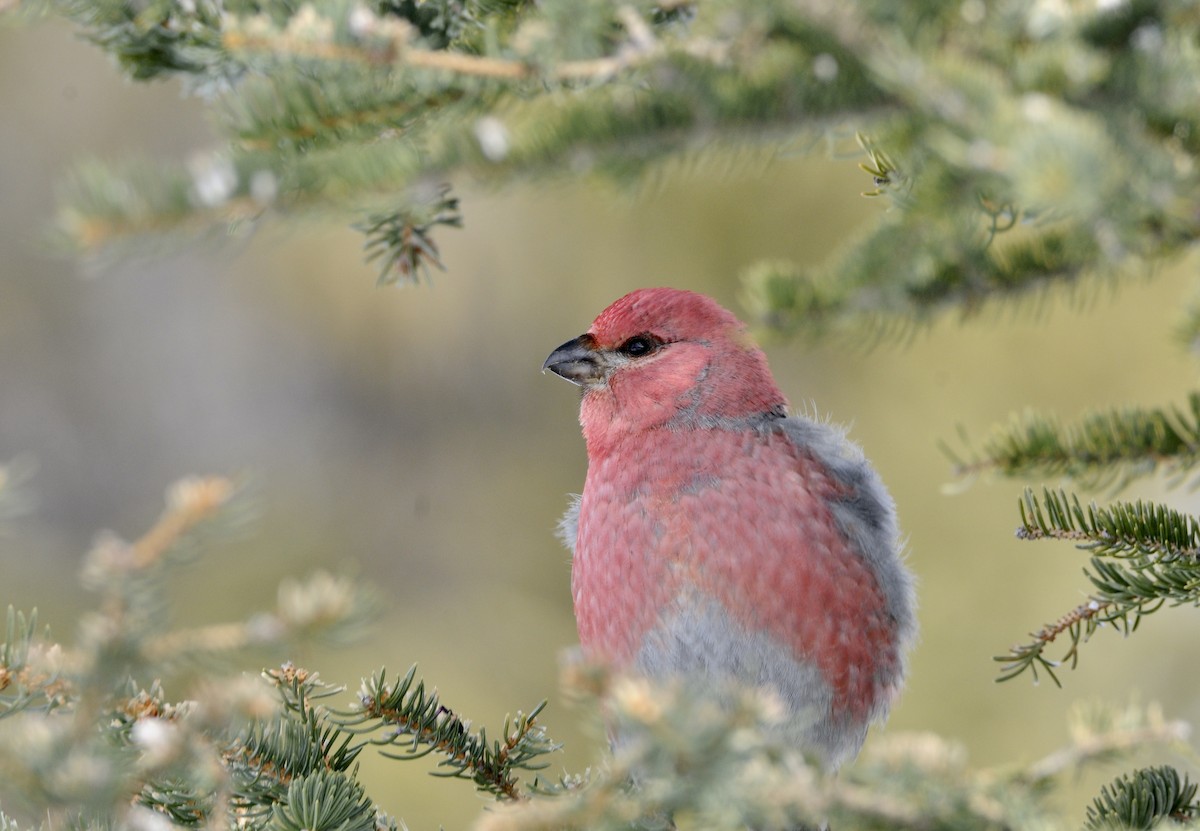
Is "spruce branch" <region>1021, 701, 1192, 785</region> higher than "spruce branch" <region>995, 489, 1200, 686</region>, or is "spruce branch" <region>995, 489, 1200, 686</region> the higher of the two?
"spruce branch" <region>995, 489, 1200, 686</region>

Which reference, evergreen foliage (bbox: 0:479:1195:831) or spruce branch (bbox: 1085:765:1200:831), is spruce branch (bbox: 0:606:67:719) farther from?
spruce branch (bbox: 1085:765:1200:831)

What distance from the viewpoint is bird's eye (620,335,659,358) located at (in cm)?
273

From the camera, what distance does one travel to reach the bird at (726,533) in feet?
7.40

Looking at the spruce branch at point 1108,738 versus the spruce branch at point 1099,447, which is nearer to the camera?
the spruce branch at point 1108,738

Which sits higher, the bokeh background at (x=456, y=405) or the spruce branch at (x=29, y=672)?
the bokeh background at (x=456, y=405)

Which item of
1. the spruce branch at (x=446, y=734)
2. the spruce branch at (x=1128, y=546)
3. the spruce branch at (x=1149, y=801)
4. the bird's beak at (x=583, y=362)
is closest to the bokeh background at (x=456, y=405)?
the bird's beak at (x=583, y=362)

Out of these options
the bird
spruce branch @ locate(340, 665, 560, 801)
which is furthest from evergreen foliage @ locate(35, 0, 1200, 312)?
the bird

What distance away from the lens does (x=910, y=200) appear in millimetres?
1189

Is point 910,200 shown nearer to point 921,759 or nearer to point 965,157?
point 965,157

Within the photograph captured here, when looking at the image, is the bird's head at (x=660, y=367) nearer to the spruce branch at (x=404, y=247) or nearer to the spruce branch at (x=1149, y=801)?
the spruce branch at (x=404, y=247)

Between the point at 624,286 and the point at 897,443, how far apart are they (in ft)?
4.69

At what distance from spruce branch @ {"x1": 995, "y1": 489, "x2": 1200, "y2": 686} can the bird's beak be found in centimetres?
119

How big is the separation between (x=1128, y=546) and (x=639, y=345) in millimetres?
1303

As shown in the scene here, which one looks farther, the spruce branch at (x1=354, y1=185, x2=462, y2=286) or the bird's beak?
the bird's beak
